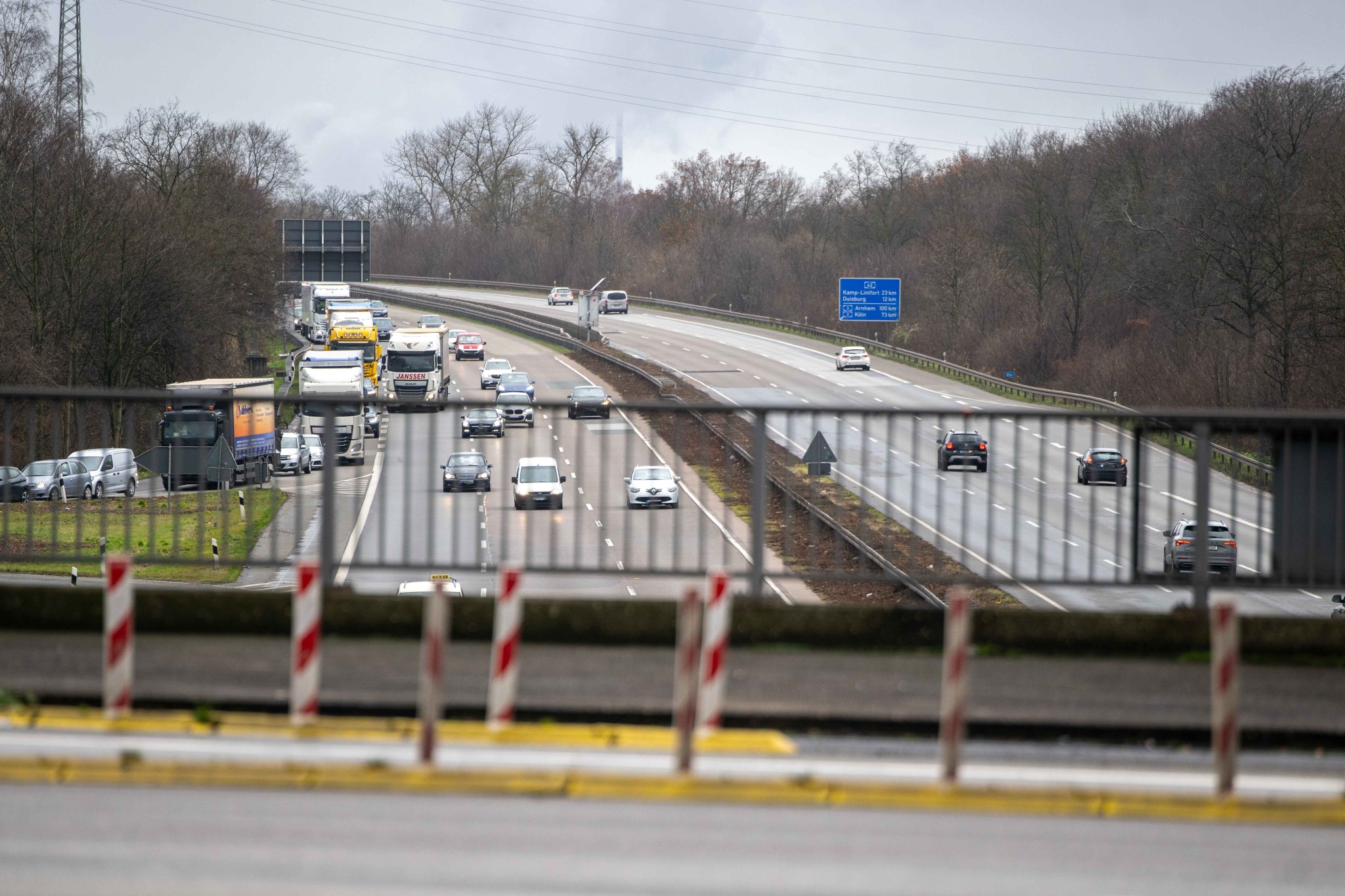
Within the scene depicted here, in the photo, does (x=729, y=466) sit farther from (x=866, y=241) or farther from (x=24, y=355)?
(x=866, y=241)

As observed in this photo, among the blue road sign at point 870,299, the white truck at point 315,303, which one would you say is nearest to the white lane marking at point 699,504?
the blue road sign at point 870,299

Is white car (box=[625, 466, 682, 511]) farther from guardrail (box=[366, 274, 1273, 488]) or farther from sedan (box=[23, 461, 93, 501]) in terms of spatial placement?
sedan (box=[23, 461, 93, 501])

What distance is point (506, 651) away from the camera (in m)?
7.09

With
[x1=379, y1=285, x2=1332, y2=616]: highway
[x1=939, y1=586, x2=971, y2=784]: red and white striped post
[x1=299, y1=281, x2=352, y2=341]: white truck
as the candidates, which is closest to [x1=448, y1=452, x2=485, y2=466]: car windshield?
[x1=379, y1=285, x2=1332, y2=616]: highway

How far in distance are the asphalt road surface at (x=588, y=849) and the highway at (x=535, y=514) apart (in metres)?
2.98

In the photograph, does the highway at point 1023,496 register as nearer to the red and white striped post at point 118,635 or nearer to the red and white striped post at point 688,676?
the red and white striped post at point 688,676

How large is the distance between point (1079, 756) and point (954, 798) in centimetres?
118

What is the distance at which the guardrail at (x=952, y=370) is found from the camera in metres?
9.80

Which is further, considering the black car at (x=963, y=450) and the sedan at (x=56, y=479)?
the sedan at (x=56, y=479)

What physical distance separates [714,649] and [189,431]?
4701 millimetres

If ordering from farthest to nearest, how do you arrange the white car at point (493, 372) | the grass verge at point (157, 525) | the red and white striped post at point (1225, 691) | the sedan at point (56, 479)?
1. the white car at point (493, 372)
2. the sedan at point (56, 479)
3. the grass verge at point (157, 525)
4. the red and white striped post at point (1225, 691)

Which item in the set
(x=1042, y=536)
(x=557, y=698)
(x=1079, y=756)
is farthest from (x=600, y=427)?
(x=1079, y=756)

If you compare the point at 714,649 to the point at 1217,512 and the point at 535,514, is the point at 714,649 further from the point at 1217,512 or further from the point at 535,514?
the point at 1217,512

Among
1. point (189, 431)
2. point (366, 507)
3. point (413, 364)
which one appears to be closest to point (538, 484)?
point (366, 507)
